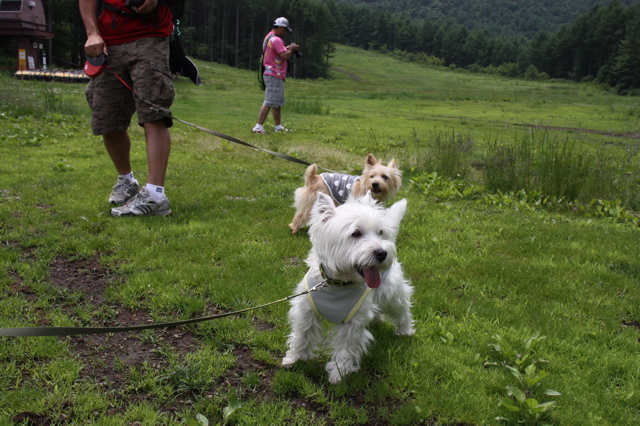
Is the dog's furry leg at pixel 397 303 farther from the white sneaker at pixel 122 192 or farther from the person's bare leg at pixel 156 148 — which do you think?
the white sneaker at pixel 122 192

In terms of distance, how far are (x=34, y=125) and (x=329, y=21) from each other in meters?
75.9

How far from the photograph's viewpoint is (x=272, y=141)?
11523 millimetres

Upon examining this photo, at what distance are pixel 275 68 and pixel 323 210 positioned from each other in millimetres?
10884

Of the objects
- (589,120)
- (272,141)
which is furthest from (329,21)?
(272,141)

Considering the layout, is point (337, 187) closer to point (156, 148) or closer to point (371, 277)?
point (156, 148)

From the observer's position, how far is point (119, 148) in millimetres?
5836

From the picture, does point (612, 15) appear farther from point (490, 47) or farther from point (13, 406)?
point (13, 406)

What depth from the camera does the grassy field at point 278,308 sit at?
107 inches

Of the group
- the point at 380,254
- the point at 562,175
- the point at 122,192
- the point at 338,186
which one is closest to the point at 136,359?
the point at 380,254

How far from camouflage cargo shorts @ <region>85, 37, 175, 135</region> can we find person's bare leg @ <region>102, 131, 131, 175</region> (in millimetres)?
172

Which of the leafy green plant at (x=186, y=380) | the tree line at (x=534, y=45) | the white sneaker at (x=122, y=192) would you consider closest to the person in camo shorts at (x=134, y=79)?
the white sneaker at (x=122, y=192)

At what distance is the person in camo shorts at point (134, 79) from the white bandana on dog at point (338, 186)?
2.17 m

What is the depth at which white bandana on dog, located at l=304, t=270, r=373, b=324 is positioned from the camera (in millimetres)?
2965

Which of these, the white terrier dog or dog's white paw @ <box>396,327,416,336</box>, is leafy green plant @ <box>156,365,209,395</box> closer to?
the white terrier dog
